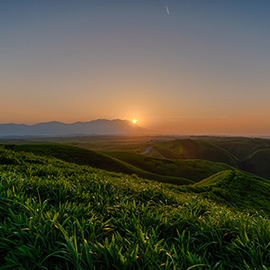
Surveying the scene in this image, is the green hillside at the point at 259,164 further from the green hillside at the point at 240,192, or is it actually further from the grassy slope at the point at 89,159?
the green hillside at the point at 240,192

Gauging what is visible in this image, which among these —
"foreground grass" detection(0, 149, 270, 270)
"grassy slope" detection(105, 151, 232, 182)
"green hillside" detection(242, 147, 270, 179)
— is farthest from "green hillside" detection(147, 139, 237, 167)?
"foreground grass" detection(0, 149, 270, 270)

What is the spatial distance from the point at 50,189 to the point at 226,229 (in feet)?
16.8

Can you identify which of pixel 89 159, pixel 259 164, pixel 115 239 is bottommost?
pixel 259 164

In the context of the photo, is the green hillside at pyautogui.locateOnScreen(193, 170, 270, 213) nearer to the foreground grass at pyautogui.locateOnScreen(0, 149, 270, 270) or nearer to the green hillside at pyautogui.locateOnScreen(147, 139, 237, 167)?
A: the foreground grass at pyautogui.locateOnScreen(0, 149, 270, 270)

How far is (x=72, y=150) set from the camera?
5334 centimetres

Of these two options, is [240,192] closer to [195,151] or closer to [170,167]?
[170,167]

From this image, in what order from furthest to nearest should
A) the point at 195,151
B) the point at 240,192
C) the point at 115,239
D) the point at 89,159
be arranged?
the point at 195,151 → the point at 89,159 → the point at 240,192 → the point at 115,239

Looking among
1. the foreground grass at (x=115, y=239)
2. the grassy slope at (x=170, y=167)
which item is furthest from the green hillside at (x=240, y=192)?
the grassy slope at (x=170, y=167)

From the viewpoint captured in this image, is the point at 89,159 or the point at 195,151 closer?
the point at 89,159

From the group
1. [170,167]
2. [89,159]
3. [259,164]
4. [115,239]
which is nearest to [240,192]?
[115,239]

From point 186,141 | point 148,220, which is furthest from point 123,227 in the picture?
point 186,141

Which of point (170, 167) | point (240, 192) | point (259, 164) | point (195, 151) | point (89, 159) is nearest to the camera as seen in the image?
point (240, 192)

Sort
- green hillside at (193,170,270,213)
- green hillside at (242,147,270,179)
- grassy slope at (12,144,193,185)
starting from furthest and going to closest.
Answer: green hillside at (242,147,270,179)
grassy slope at (12,144,193,185)
green hillside at (193,170,270,213)

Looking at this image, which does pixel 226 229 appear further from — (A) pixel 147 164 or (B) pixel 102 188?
(A) pixel 147 164
